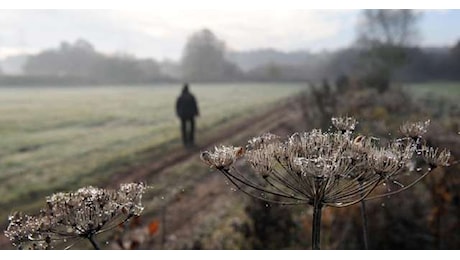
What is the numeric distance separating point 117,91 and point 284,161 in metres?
1.54

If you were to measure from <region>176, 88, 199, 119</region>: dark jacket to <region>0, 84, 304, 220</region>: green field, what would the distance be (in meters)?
0.03

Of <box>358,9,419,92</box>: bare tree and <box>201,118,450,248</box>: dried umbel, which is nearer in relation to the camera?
<box>201,118,450,248</box>: dried umbel

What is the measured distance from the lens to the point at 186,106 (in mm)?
2258

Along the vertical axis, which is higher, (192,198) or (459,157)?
(459,157)

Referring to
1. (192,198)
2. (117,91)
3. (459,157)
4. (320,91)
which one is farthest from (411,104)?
(117,91)

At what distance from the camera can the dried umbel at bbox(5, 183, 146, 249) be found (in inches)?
26.9

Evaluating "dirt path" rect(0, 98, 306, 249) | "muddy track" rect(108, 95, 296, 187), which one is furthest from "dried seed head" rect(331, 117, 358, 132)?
"dirt path" rect(0, 98, 306, 249)

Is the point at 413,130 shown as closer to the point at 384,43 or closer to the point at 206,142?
the point at 206,142

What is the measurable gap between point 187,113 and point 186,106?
0.04m

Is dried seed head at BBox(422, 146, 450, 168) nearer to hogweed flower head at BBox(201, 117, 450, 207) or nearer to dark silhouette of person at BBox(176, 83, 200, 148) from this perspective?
hogweed flower head at BBox(201, 117, 450, 207)

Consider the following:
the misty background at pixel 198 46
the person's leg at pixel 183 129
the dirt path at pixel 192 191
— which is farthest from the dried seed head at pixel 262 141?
the person's leg at pixel 183 129

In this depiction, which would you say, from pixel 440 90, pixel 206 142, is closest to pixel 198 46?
pixel 206 142

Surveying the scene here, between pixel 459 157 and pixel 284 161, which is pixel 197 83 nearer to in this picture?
pixel 459 157

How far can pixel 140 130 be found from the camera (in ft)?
7.36
